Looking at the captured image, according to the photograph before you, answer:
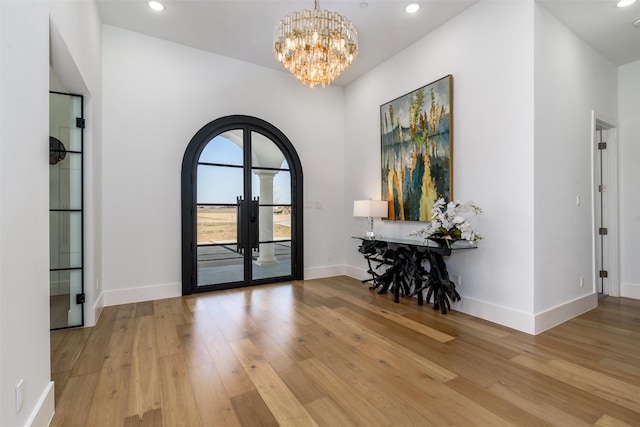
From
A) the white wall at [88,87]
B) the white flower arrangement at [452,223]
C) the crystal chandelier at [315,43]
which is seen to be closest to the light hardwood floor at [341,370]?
the white wall at [88,87]

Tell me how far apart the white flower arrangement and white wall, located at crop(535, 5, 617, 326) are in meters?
0.59

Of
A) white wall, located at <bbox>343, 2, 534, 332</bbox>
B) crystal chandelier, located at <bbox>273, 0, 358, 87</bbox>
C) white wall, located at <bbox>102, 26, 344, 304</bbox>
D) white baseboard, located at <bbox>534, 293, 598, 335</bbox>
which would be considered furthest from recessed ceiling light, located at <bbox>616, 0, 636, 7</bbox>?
white wall, located at <bbox>102, 26, 344, 304</bbox>

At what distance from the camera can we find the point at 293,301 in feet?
13.2

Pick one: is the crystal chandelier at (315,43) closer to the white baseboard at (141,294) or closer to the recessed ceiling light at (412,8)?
the recessed ceiling light at (412,8)

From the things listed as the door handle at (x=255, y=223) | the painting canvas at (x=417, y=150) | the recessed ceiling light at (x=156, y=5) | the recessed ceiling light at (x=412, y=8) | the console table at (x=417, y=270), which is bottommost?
the console table at (x=417, y=270)

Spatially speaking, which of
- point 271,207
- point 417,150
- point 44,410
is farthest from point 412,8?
point 44,410

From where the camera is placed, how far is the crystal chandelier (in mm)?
2867

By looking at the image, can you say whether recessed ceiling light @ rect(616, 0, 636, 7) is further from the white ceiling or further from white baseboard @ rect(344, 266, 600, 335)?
white baseboard @ rect(344, 266, 600, 335)

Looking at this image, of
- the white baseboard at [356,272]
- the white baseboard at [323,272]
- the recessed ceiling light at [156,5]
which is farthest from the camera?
the white baseboard at [323,272]

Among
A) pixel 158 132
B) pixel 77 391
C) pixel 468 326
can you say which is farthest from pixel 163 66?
pixel 468 326

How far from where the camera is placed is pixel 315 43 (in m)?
2.84

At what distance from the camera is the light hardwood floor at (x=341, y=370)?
179cm

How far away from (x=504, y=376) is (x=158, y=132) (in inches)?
184

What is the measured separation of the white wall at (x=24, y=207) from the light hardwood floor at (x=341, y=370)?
531 millimetres
